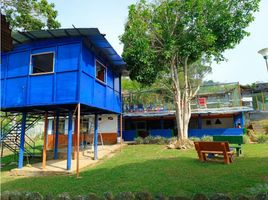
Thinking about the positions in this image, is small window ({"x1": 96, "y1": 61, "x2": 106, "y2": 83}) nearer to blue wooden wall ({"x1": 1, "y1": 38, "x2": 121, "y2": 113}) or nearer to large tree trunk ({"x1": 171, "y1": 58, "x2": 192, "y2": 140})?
blue wooden wall ({"x1": 1, "y1": 38, "x2": 121, "y2": 113})

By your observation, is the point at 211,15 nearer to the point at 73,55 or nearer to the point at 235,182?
the point at 73,55

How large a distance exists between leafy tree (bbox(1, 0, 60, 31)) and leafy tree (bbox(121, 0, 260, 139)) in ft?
26.1

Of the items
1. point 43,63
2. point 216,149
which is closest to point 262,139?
point 216,149

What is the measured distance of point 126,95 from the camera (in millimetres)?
22141

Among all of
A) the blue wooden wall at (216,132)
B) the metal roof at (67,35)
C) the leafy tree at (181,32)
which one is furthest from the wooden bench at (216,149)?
the blue wooden wall at (216,132)

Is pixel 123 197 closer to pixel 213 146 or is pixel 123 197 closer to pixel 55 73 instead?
pixel 213 146

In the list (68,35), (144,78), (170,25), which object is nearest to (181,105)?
(144,78)

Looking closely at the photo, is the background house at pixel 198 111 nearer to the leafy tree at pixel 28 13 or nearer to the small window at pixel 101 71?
the small window at pixel 101 71

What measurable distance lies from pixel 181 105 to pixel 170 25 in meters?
5.81

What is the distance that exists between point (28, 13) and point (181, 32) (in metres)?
12.9

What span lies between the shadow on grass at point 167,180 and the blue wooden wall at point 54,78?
347 cm

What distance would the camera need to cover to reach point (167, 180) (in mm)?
7320

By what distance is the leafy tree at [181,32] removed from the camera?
50.9ft

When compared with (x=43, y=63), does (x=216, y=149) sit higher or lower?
lower
